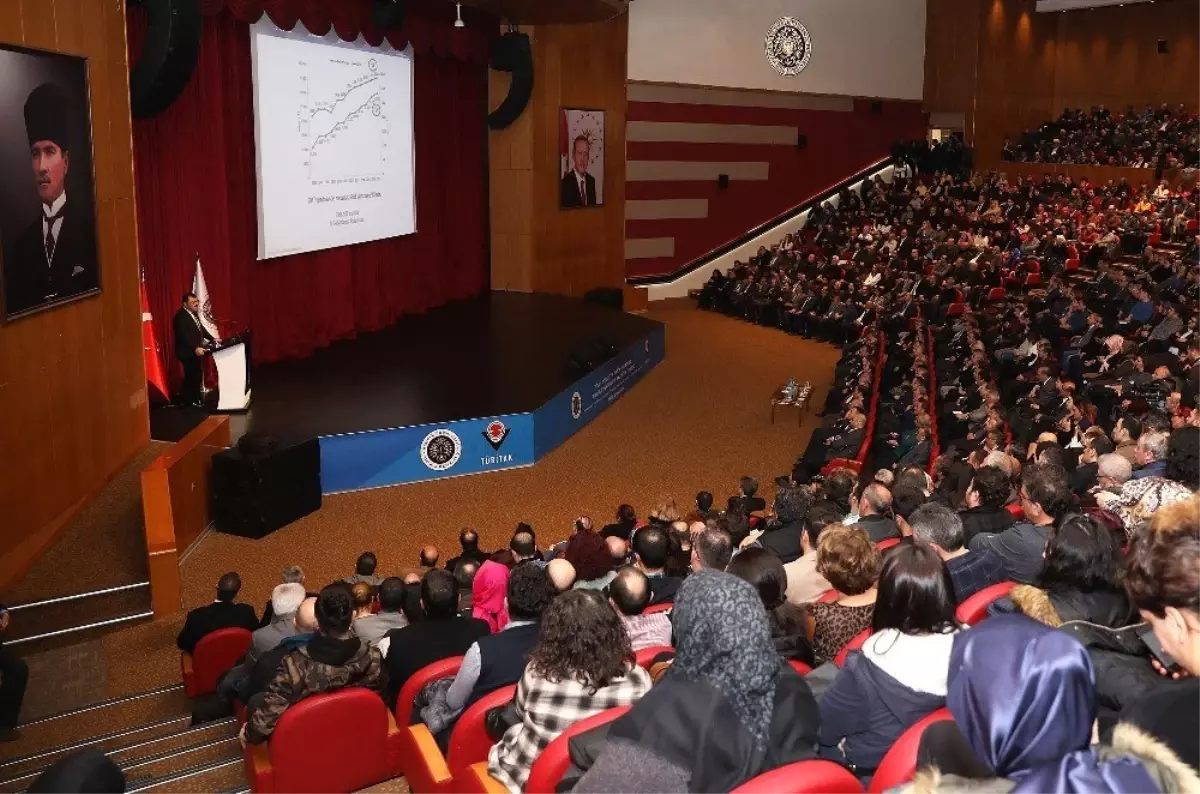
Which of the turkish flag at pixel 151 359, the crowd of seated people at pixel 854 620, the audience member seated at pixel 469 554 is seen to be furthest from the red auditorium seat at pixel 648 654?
the turkish flag at pixel 151 359

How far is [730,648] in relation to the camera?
6.75ft

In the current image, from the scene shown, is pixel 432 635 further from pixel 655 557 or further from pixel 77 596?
pixel 77 596

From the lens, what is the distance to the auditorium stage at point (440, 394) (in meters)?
8.07

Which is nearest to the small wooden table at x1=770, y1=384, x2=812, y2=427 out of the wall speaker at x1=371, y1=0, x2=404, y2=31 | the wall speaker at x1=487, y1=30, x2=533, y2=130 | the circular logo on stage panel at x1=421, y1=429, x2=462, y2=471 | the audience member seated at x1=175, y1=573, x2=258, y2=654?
the circular logo on stage panel at x1=421, y1=429, x2=462, y2=471

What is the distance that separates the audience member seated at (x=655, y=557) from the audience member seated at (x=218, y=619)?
5.96ft

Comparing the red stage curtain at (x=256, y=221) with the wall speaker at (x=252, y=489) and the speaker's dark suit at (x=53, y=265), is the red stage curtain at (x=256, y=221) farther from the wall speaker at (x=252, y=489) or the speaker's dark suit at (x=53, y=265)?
the wall speaker at (x=252, y=489)

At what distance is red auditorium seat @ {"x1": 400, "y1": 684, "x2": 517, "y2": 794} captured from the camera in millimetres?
3045

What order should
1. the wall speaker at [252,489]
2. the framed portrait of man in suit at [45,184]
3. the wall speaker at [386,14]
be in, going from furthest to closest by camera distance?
the wall speaker at [386,14]
the wall speaker at [252,489]
the framed portrait of man in suit at [45,184]

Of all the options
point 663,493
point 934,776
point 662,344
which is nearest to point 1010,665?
point 934,776

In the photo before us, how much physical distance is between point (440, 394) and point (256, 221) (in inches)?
103

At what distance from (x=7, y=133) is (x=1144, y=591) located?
5.99 m

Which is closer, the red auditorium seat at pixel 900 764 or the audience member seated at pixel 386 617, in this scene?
the red auditorium seat at pixel 900 764

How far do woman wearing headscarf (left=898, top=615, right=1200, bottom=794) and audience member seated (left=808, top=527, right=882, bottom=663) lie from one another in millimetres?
1381

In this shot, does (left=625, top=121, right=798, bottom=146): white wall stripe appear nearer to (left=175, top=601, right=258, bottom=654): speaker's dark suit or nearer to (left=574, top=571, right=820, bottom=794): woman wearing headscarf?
(left=175, top=601, right=258, bottom=654): speaker's dark suit
